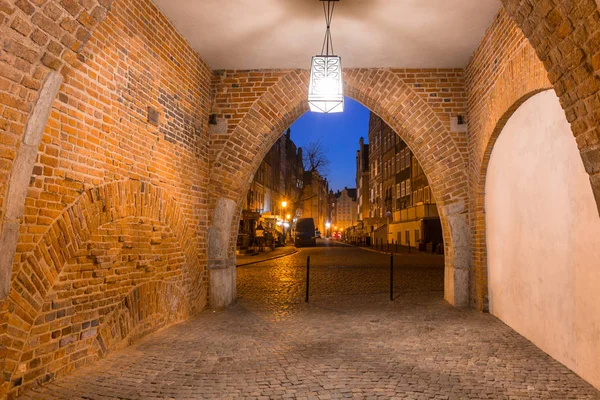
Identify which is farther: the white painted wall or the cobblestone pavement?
the white painted wall

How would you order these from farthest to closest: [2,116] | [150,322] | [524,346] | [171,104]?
1. [171,104]
2. [150,322]
3. [524,346]
4. [2,116]

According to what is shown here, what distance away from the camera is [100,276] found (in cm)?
484

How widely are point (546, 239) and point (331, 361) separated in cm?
295

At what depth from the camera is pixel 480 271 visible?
24.6 feet

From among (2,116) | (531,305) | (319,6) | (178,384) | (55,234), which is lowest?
(178,384)

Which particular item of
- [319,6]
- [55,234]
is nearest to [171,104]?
[319,6]

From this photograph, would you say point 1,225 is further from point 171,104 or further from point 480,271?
point 480,271

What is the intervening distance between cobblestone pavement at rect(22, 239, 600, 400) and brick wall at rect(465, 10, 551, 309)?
1.23 metres

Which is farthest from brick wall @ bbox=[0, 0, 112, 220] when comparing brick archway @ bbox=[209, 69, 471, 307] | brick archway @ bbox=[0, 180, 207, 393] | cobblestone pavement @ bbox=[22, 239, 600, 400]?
brick archway @ bbox=[209, 69, 471, 307]

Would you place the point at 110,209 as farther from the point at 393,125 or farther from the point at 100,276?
the point at 393,125

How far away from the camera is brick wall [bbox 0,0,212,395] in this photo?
3.87 meters

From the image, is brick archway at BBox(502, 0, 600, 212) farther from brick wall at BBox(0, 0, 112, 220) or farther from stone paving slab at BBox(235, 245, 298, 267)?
stone paving slab at BBox(235, 245, 298, 267)

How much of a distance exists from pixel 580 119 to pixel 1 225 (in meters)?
4.23

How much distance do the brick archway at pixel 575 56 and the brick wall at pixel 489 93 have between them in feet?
5.84
